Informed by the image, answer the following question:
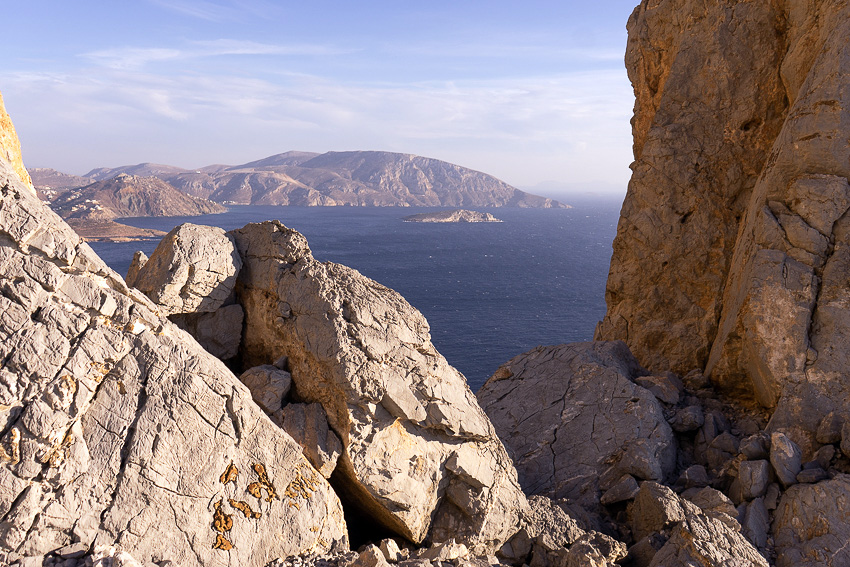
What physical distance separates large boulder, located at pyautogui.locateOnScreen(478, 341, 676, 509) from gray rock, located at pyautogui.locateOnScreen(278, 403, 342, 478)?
7565 mm

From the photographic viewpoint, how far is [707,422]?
16.7 m

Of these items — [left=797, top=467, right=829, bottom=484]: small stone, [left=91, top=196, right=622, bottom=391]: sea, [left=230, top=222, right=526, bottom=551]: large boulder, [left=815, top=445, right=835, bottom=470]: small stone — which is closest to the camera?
[left=230, top=222, right=526, bottom=551]: large boulder

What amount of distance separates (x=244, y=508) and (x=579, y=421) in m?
11.4

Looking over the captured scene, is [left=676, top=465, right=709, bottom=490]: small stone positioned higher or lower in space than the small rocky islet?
lower

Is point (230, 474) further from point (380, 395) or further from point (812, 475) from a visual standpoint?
point (812, 475)

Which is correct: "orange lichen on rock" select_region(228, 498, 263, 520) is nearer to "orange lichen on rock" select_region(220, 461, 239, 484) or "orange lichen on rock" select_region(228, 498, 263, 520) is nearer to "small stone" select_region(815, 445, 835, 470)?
"orange lichen on rock" select_region(220, 461, 239, 484)

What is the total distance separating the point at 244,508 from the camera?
898cm

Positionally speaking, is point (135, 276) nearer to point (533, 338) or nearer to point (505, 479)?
point (505, 479)

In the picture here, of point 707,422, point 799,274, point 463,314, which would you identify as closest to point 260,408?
point 707,422

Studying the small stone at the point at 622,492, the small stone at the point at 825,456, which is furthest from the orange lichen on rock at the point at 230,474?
the small stone at the point at 825,456

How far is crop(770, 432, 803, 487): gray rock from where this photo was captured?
42.3ft

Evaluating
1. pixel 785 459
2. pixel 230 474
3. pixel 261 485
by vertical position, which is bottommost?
pixel 785 459

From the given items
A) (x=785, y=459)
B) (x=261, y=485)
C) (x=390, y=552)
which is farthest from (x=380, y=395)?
(x=785, y=459)

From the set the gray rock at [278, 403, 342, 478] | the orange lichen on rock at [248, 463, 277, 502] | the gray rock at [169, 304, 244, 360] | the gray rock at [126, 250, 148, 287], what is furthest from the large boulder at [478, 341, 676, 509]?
the gray rock at [126, 250, 148, 287]
